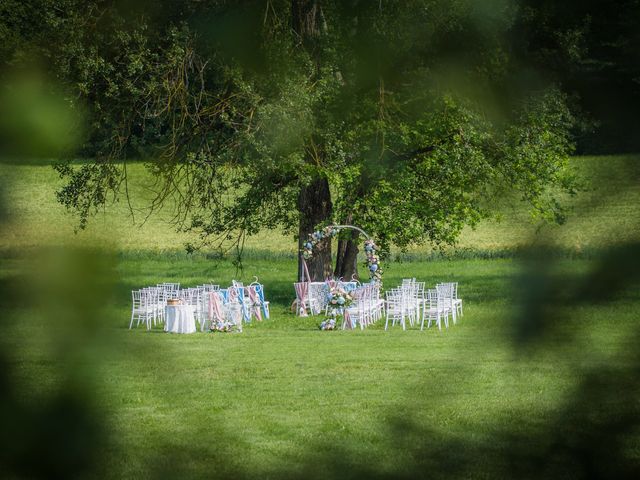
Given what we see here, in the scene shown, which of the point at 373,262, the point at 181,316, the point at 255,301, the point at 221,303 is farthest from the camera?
the point at 373,262

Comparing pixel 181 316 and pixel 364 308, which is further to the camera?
pixel 364 308

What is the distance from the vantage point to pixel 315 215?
17172mm

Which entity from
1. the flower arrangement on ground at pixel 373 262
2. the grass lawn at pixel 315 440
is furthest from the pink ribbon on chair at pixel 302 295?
the grass lawn at pixel 315 440

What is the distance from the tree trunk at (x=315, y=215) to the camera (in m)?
17.1

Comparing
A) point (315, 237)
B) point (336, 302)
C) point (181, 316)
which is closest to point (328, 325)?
point (336, 302)

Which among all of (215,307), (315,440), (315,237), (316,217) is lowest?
(215,307)

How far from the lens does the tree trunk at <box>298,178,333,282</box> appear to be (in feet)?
56.0

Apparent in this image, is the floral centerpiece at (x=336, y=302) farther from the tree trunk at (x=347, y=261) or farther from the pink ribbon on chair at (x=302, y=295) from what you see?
the tree trunk at (x=347, y=261)

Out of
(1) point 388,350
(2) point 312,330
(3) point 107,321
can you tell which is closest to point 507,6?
(3) point 107,321

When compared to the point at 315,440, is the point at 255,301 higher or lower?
lower

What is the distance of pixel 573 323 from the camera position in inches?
19.9

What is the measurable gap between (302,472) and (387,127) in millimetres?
460

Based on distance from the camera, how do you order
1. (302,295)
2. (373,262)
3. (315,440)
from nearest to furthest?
(315,440), (373,262), (302,295)

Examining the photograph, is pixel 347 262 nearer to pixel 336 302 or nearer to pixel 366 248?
pixel 366 248
